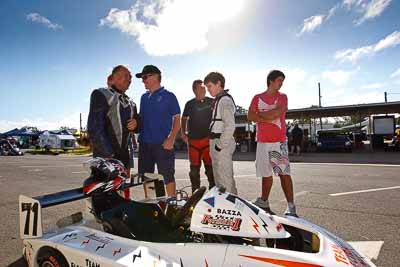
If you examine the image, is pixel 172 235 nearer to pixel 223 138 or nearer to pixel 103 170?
pixel 103 170

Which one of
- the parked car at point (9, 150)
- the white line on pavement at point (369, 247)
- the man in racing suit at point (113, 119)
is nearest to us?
the white line on pavement at point (369, 247)

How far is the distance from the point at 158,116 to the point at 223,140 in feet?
2.79

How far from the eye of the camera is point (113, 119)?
3.42 meters

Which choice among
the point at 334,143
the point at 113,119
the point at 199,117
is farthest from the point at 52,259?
the point at 334,143

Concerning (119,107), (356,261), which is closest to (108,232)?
(119,107)

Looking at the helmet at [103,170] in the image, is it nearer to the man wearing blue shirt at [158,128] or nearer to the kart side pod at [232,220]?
the kart side pod at [232,220]

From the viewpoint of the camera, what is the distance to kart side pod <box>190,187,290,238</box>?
2.13 m

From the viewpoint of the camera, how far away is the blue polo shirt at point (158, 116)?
4.01m

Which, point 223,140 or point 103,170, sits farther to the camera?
point 223,140

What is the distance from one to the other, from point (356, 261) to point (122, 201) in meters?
1.81

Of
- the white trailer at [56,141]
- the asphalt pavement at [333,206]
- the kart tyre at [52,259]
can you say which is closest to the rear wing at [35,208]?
the kart tyre at [52,259]

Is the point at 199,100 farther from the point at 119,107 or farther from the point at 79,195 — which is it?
the point at 79,195

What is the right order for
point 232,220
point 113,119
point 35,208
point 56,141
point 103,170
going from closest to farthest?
point 232,220 < point 35,208 < point 103,170 < point 113,119 < point 56,141

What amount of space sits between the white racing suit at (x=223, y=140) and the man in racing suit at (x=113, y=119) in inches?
38.8
